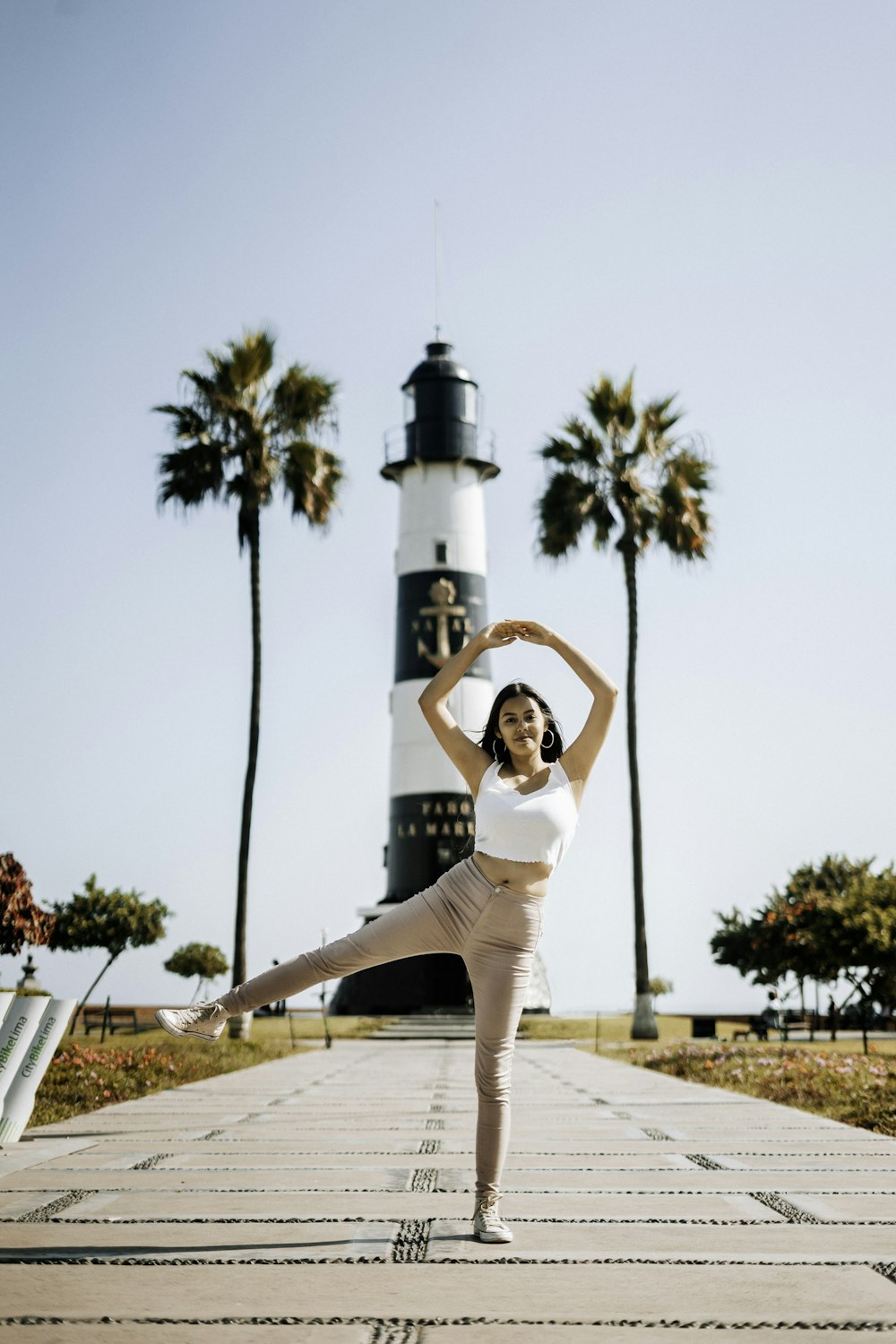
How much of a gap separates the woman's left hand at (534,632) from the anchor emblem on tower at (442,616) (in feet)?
79.6

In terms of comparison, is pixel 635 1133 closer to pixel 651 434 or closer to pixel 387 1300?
pixel 387 1300

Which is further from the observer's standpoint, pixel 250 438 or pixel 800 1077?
pixel 250 438

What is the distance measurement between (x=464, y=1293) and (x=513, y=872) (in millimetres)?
1238

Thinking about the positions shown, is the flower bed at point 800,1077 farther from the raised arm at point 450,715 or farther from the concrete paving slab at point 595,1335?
the concrete paving slab at point 595,1335

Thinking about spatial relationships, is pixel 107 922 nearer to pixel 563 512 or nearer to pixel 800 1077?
pixel 563 512

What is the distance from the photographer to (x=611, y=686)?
450 cm

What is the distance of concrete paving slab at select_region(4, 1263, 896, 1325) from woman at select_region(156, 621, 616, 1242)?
20.8 inches

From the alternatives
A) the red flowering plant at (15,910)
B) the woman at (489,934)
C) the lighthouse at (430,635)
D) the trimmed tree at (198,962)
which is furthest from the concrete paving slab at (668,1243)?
the trimmed tree at (198,962)

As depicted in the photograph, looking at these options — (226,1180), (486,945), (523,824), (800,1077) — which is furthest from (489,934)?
(800,1077)

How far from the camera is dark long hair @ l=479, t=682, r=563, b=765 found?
4.38 metres

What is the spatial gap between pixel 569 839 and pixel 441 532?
26.2m

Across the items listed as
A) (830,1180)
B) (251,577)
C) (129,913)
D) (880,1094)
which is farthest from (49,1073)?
(129,913)

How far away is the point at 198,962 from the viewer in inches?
1545

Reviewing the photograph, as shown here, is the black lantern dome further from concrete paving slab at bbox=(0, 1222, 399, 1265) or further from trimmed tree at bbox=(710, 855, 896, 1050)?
concrete paving slab at bbox=(0, 1222, 399, 1265)
